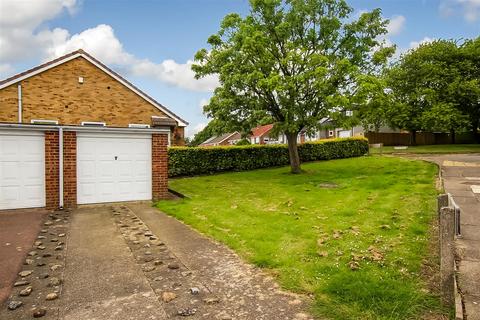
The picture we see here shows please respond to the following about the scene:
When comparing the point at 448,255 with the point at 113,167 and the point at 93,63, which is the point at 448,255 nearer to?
the point at 113,167

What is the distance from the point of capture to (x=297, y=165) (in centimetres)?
1775

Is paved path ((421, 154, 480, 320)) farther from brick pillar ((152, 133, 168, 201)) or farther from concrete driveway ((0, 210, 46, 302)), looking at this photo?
brick pillar ((152, 133, 168, 201))

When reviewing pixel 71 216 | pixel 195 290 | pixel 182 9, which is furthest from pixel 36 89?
pixel 195 290

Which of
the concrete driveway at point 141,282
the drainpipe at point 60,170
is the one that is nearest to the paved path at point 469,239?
the concrete driveway at point 141,282

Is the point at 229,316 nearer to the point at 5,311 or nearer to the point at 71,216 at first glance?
the point at 5,311

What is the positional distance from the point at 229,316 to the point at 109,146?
340 inches

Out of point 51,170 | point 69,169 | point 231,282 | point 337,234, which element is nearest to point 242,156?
point 69,169

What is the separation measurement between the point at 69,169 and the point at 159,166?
2.79m

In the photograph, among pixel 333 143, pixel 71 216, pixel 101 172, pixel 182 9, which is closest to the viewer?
pixel 71 216

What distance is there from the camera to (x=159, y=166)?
11680 mm

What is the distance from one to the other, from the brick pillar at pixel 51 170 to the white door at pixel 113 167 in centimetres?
62

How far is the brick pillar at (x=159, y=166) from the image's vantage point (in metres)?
11.6

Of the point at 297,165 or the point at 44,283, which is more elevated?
the point at 297,165

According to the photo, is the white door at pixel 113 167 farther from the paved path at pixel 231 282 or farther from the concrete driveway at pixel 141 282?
the paved path at pixel 231 282
